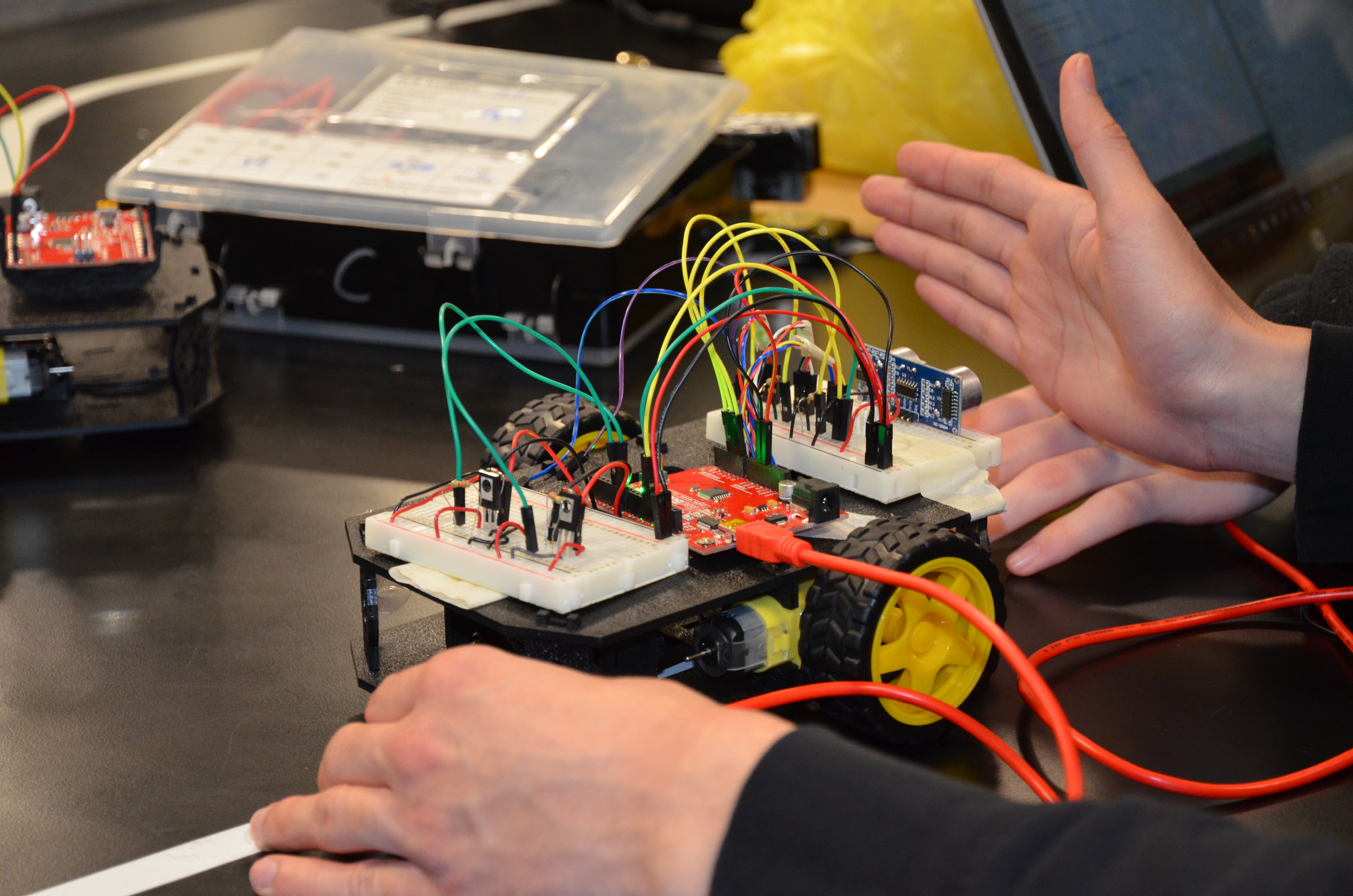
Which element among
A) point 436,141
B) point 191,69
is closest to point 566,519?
point 436,141

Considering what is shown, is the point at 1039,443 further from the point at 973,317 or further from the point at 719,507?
the point at 719,507

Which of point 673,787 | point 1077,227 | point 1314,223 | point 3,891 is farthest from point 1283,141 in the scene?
point 3,891

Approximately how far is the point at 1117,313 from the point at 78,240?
95cm

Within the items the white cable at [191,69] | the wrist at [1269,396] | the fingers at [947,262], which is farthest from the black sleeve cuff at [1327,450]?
the white cable at [191,69]

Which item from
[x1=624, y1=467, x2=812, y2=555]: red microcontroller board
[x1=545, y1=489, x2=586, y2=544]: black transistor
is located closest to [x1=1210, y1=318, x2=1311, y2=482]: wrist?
[x1=624, y1=467, x2=812, y2=555]: red microcontroller board

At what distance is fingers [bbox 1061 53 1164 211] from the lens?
92 cm

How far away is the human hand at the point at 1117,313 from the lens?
91cm

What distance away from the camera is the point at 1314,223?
4.80 ft

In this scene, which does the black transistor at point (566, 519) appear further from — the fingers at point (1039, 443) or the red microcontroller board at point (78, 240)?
the red microcontroller board at point (78, 240)

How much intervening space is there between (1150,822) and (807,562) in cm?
30

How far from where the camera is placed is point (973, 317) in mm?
1227

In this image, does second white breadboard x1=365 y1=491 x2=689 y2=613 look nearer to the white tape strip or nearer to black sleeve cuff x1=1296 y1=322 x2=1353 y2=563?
the white tape strip

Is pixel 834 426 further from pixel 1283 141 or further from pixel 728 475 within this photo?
pixel 1283 141

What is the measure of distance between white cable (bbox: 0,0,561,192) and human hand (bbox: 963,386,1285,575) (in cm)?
102
